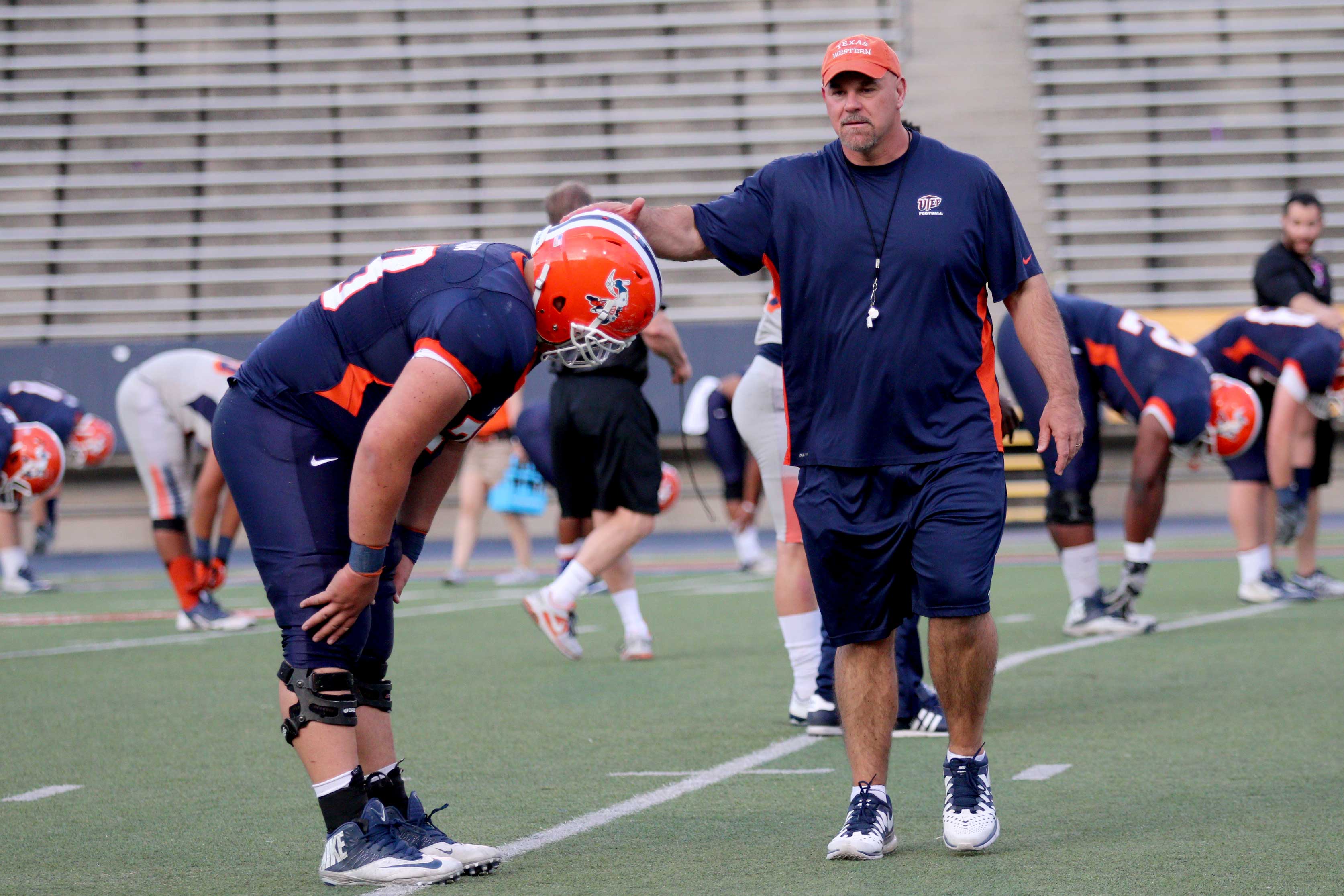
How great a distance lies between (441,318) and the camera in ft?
11.0

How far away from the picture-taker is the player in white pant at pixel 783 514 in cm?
571

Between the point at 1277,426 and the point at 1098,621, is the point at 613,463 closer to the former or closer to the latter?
the point at 1098,621

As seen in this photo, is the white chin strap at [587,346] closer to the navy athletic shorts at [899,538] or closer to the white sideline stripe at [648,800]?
the navy athletic shorts at [899,538]

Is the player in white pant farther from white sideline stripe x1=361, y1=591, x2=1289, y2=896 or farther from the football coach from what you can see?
the football coach

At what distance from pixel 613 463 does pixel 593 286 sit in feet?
14.4

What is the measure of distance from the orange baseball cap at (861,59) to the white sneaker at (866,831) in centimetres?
170

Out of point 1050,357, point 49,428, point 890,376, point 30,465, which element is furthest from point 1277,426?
point 49,428

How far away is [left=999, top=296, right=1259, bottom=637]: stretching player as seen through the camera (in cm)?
802

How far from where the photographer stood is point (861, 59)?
3.88 metres

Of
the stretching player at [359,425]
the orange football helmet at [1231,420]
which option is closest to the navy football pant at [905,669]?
the stretching player at [359,425]

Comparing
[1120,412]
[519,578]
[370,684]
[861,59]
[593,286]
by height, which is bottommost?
[519,578]

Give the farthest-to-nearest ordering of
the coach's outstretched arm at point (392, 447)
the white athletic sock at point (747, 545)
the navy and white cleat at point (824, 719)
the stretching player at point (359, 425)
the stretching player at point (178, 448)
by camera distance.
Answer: the white athletic sock at point (747, 545) < the stretching player at point (178, 448) < the navy and white cleat at point (824, 719) < the stretching player at point (359, 425) < the coach's outstretched arm at point (392, 447)

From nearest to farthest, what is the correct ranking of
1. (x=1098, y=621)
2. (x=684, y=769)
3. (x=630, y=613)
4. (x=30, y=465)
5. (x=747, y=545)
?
(x=684, y=769) < (x=630, y=613) < (x=1098, y=621) < (x=30, y=465) < (x=747, y=545)

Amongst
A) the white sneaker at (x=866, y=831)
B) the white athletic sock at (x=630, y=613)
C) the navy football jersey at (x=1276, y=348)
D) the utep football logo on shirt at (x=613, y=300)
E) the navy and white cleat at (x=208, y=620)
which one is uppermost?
the utep football logo on shirt at (x=613, y=300)
